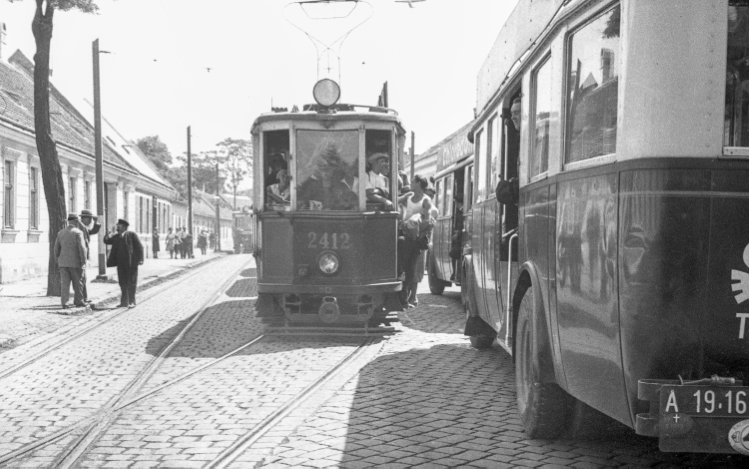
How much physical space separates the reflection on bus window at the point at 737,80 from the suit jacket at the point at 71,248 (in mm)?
12737

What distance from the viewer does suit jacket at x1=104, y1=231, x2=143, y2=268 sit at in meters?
15.0

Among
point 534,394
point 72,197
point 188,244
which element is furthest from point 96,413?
point 188,244

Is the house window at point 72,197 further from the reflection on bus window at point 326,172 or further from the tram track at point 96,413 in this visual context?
the reflection on bus window at point 326,172

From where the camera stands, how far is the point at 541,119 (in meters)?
5.43

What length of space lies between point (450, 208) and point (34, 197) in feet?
51.3

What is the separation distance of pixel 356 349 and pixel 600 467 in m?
5.08

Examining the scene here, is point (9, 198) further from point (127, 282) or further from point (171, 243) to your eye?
point (171, 243)

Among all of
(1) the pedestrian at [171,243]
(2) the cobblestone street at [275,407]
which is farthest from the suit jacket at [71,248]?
(1) the pedestrian at [171,243]

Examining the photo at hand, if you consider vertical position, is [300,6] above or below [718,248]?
above

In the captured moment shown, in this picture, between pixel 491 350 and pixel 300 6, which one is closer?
pixel 491 350

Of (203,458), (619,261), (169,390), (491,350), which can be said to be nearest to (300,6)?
(491,350)

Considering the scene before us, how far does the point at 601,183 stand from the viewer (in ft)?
13.3

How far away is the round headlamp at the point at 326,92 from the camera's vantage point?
36.4 feet

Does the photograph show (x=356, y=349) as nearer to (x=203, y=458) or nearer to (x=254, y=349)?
(x=254, y=349)
